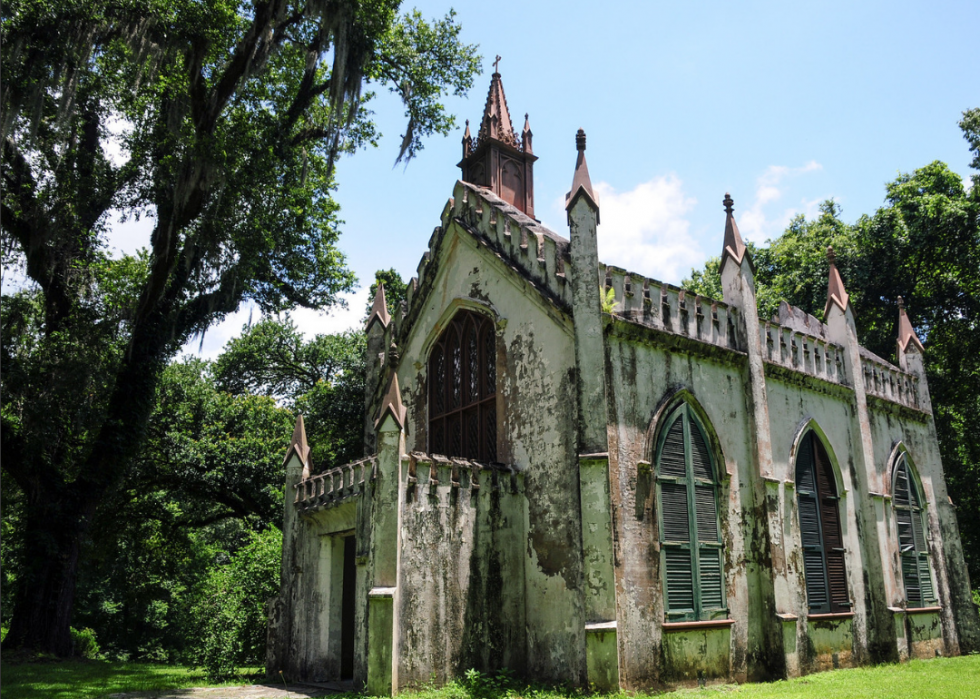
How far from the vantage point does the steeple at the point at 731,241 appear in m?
16.3

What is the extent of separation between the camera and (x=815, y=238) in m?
32.6

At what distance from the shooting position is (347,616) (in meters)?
15.7

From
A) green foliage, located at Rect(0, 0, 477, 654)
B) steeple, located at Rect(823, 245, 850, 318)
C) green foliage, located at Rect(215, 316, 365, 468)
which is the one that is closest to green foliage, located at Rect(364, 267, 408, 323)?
green foliage, located at Rect(215, 316, 365, 468)

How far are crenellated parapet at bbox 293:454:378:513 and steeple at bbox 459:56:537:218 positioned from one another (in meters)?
9.61

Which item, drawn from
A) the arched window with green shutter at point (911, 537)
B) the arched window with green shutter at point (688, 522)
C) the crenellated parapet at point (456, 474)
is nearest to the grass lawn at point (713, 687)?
the arched window with green shutter at point (688, 522)

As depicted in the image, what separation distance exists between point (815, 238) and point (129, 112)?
26548mm

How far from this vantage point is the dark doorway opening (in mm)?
15281

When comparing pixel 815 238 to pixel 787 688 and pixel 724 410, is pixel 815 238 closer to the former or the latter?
pixel 724 410

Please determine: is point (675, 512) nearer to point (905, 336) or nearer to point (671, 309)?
point (671, 309)

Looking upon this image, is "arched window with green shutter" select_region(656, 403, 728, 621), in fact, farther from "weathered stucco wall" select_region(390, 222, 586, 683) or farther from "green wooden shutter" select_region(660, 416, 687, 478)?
"weathered stucco wall" select_region(390, 222, 586, 683)

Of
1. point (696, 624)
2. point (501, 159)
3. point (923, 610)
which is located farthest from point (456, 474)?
point (923, 610)

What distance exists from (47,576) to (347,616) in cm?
843

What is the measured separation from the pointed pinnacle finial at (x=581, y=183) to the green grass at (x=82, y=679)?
1173cm

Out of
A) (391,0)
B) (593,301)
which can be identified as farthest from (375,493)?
(391,0)
